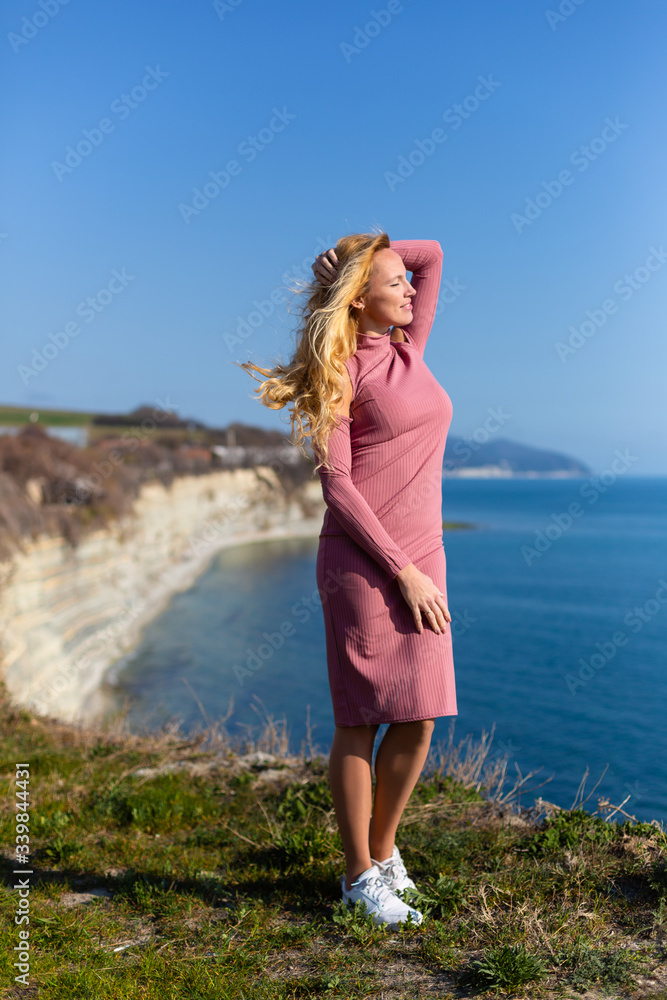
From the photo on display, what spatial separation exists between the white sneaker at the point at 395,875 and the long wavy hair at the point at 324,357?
1287 millimetres

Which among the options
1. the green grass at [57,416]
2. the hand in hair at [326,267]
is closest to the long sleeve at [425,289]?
the hand in hair at [326,267]

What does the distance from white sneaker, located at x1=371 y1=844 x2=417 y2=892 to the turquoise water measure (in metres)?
1.36

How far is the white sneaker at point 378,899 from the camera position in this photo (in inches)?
86.6

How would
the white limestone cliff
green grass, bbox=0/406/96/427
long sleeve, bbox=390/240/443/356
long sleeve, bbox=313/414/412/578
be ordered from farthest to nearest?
green grass, bbox=0/406/96/427, the white limestone cliff, long sleeve, bbox=390/240/443/356, long sleeve, bbox=313/414/412/578

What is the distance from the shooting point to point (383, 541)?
84.8 inches

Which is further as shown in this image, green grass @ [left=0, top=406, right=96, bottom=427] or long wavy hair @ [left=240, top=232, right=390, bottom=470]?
green grass @ [left=0, top=406, right=96, bottom=427]

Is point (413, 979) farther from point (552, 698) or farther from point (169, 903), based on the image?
point (552, 698)

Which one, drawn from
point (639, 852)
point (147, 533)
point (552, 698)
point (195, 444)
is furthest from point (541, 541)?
point (639, 852)

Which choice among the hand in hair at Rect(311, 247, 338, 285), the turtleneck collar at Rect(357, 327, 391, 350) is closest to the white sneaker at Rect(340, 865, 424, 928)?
the turtleneck collar at Rect(357, 327, 391, 350)

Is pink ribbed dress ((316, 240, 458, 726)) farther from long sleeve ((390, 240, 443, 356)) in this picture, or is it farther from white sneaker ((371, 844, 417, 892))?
white sneaker ((371, 844, 417, 892))

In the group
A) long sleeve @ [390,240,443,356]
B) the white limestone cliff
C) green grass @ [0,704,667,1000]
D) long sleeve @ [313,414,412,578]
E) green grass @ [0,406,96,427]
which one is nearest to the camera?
green grass @ [0,704,667,1000]

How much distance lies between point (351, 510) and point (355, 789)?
88cm

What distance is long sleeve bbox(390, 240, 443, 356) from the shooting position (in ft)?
8.39

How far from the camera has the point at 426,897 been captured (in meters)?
2.30
